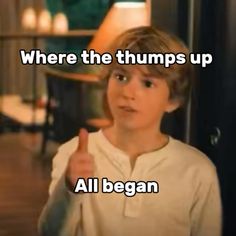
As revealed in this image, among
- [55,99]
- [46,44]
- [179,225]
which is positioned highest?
[46,44]

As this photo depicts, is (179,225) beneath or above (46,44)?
beneath

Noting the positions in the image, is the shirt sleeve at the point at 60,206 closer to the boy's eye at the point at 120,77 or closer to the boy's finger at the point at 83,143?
the boy's finger at the point at 83,143

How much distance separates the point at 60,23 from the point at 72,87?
14 cm

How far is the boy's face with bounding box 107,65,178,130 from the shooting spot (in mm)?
1290

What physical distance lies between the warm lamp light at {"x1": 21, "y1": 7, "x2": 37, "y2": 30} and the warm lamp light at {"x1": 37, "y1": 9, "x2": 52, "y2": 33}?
1 centimetres

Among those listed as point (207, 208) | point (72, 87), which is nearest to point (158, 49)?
point (72, 87)

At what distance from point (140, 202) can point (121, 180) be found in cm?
6

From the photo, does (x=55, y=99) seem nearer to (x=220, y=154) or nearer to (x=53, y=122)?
(x=53, y=122)

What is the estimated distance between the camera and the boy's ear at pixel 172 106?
4.34ft

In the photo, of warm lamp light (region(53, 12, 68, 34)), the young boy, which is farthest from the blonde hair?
warm lamp light (region(53, 12, 68, 34))

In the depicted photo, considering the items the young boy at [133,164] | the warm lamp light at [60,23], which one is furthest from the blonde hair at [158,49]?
the warm lamp light at [60,23]

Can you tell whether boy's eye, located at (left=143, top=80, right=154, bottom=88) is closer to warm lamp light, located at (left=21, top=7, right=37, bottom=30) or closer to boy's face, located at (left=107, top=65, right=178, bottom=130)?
boy's face, located at (left=107, top=65, right=178, bottom=130)

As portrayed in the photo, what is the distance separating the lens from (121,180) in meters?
1.31

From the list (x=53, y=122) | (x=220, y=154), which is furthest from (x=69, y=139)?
(x=220, y=154)
